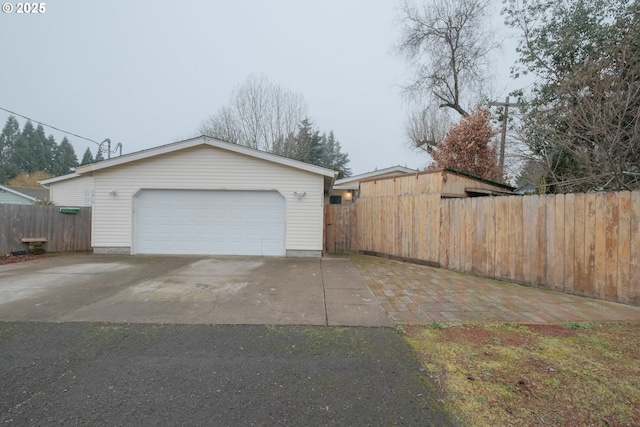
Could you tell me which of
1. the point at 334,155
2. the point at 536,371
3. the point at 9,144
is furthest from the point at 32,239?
the point at 9,144

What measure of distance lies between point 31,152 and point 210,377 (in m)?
59.8

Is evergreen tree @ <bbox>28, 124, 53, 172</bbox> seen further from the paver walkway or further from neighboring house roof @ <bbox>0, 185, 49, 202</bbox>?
the paver walkway

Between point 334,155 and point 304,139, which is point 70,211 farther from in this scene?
point 334,155

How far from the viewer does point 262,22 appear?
709 inches

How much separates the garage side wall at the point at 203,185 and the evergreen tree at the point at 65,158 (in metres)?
50.4

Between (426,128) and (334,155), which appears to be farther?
(334,155)

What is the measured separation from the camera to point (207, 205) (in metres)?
9.10

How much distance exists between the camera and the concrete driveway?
3850 mm

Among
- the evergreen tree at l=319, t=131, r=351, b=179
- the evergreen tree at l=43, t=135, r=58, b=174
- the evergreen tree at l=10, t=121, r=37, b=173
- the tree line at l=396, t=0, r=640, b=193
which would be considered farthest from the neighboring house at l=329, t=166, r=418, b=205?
the evergreen tree at l=43, t=135, r=58, b=174

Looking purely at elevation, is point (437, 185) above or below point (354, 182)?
below

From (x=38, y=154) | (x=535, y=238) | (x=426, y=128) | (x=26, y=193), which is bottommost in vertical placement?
(x=535, y=238)

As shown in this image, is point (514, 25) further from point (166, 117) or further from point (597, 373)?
point (166, 117)

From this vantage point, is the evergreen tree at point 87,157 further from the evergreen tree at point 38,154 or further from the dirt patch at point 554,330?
the dirt patch at point 554,330
